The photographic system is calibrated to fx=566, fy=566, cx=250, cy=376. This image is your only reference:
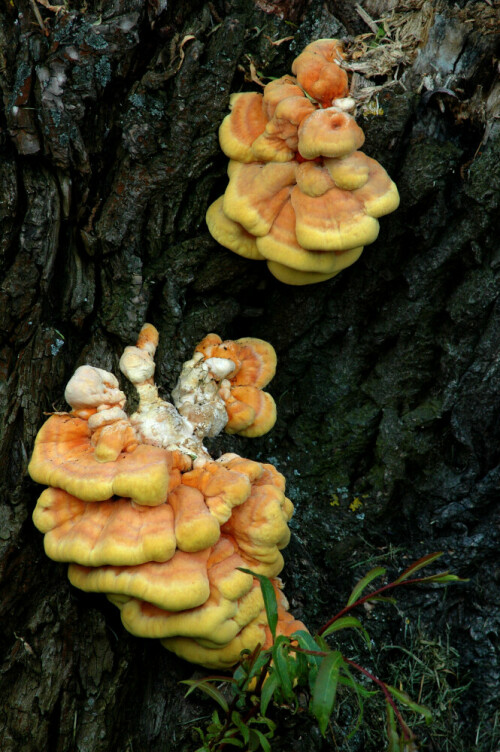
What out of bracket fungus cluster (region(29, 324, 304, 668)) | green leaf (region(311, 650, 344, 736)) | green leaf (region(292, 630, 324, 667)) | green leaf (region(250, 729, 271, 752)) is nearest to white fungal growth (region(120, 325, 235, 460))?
bracket fungus cluster (region(29, 324, 304, 668))

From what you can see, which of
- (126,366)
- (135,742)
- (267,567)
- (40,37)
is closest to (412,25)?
Result: (40,37)

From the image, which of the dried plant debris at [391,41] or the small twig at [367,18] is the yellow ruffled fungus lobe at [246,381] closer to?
the dried plant debris at [391,41]

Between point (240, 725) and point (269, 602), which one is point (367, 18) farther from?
point (240, 725)

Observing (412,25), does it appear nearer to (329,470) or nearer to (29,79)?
(29,79)

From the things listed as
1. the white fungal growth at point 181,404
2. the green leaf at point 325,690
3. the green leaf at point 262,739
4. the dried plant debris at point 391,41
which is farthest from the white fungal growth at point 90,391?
the dried plant debris at point 391,41

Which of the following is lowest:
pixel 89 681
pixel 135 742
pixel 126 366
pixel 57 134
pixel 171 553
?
pixel 135 742

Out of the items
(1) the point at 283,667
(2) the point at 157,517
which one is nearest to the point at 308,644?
(1) the point at 283,667
